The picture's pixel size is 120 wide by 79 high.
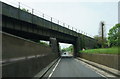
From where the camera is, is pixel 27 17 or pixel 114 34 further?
pixel 114 34

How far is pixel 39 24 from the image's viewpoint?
42.8m

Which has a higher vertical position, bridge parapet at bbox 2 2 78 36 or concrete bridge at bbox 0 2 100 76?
bridge parapet at bbox 2 2 78 36

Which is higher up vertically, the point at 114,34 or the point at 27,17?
the point at 114,34

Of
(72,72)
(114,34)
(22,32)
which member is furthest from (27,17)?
(114,34)

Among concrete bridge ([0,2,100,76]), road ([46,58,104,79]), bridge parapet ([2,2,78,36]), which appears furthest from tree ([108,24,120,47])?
road ([46,58,104,79])

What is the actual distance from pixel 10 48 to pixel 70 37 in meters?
60.7

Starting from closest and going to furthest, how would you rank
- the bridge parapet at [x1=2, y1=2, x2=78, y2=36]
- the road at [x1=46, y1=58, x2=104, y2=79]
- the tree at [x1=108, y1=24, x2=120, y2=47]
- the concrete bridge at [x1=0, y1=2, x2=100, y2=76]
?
the concrete bridge at [x1=0, y1=2, x2=100, y2=76] < the road at [x1=46, y1=58, x2=104, y2=79] < the bridge parapet at [x1=2, y1=2, x2=78, y2=36] < the tree at [x1=108, y1=24, x2=120, y2=47]

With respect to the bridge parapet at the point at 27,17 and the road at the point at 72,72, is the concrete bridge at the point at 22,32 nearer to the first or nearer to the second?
the bridge parapet at the point at 27,17

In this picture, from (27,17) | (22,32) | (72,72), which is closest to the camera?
(72,72)

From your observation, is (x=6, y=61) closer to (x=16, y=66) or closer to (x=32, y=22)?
(x=16, y=66)

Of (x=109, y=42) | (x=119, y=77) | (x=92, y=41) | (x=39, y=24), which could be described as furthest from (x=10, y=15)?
(x=109, y=42)

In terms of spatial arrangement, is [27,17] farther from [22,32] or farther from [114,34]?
[114,34]

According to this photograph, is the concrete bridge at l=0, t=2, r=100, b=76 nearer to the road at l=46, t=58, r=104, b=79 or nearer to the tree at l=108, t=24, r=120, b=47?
the road at l=46, t=58, r=104, b=79

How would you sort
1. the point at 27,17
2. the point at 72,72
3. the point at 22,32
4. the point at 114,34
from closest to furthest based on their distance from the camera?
the point at 72,72, the point at 27,17, the point at 22,32, the point at 114,34
